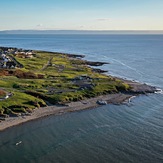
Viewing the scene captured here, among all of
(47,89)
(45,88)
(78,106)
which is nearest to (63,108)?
(78,106)

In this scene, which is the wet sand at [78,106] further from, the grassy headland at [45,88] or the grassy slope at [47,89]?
the grassy slope at [47,89]

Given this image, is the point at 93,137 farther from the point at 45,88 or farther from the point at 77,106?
the point at 45,88

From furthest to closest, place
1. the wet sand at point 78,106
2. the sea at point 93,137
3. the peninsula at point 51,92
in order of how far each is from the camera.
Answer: the peninsula at point 51,92
the wet sand at point 78,106
the sea at point 93,137

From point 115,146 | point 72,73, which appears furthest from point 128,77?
point 115,146

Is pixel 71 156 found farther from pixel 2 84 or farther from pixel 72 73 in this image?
pixel 72 73

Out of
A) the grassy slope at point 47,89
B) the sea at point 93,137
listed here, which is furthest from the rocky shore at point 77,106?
the grassy slope at point 47,89

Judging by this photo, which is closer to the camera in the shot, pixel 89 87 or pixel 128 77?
pixel 89 87

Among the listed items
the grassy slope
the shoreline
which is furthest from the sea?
the grassy slope

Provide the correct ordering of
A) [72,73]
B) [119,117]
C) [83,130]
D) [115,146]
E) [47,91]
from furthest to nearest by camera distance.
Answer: [72,73]
[47,91]
[119,117]
[83,130]
[115,146]

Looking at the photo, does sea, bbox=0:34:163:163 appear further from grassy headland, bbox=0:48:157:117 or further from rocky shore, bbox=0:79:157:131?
grassy headland, bbox=0:48:157:117

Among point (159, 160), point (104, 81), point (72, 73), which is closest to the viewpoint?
point (159, 160)

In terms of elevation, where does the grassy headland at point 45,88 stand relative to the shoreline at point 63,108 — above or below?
above
